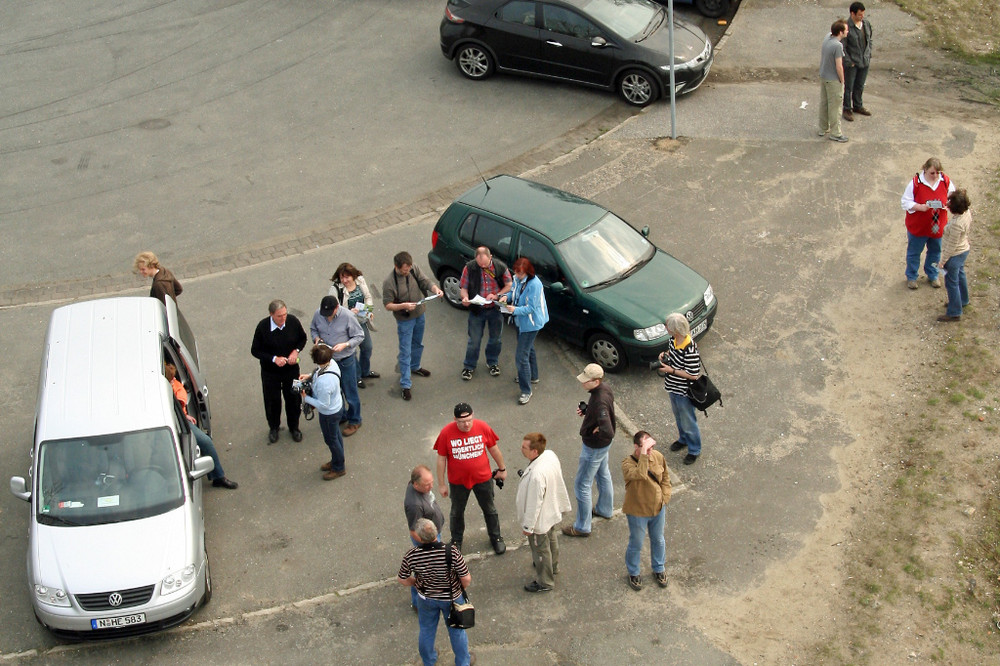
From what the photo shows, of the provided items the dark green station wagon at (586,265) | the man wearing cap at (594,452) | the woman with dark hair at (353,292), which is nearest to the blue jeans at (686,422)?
the man wearing cap at (594,452)

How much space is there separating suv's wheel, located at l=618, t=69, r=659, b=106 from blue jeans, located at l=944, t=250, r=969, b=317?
21.7 ft

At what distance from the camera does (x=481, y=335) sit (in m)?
11.7

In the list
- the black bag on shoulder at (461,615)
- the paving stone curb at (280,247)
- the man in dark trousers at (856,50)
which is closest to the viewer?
the black bag on shoulder at (461,615)

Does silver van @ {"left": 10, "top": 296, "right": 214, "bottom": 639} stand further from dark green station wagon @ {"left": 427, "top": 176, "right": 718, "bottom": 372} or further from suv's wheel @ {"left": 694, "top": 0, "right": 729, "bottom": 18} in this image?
suv's wheel @ {"left": 694, "top": 0, "right": 729, "bottom": 18}

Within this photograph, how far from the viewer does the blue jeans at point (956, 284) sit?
1178cm

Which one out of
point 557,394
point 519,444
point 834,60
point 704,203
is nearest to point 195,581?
point 519,444

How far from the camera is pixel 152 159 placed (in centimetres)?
1656

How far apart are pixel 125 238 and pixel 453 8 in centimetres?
720

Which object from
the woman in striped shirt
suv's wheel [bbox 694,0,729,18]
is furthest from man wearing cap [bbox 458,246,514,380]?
suv's wheel [bbox 694,0,729,18]

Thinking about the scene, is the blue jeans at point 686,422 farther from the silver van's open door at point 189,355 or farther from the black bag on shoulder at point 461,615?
the silver van's open door at point 189,355

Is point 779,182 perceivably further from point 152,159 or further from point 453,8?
point 152,159

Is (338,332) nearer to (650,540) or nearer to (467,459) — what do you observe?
(467,459)

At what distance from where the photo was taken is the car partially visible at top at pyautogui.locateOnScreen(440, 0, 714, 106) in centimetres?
1706

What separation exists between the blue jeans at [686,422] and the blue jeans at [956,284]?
3.85 metres
